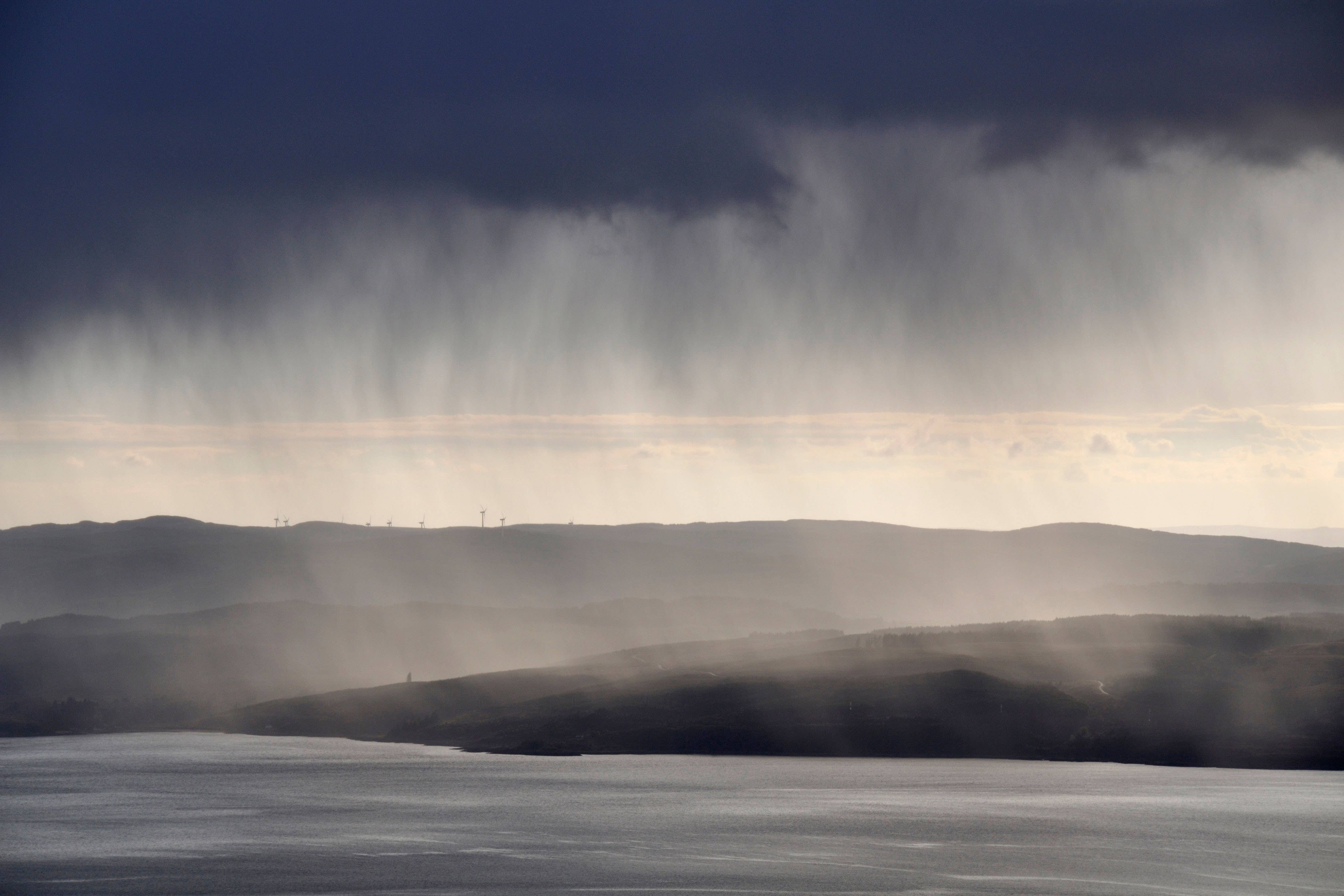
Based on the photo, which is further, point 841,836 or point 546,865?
point 841,836

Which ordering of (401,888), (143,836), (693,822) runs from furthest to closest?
1. (693,822)
2. (143,836)
3. (401,888)

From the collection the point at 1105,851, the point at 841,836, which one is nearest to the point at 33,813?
the point at 841,836

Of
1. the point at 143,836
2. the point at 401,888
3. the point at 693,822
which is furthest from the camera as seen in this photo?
the point at 693,822

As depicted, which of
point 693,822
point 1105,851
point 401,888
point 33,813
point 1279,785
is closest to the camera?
point 401,888

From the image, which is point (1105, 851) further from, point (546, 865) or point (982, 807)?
point (546, 865)

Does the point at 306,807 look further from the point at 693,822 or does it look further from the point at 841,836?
the point at 841,836

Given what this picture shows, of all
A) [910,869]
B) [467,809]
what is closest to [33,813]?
[467,809]
